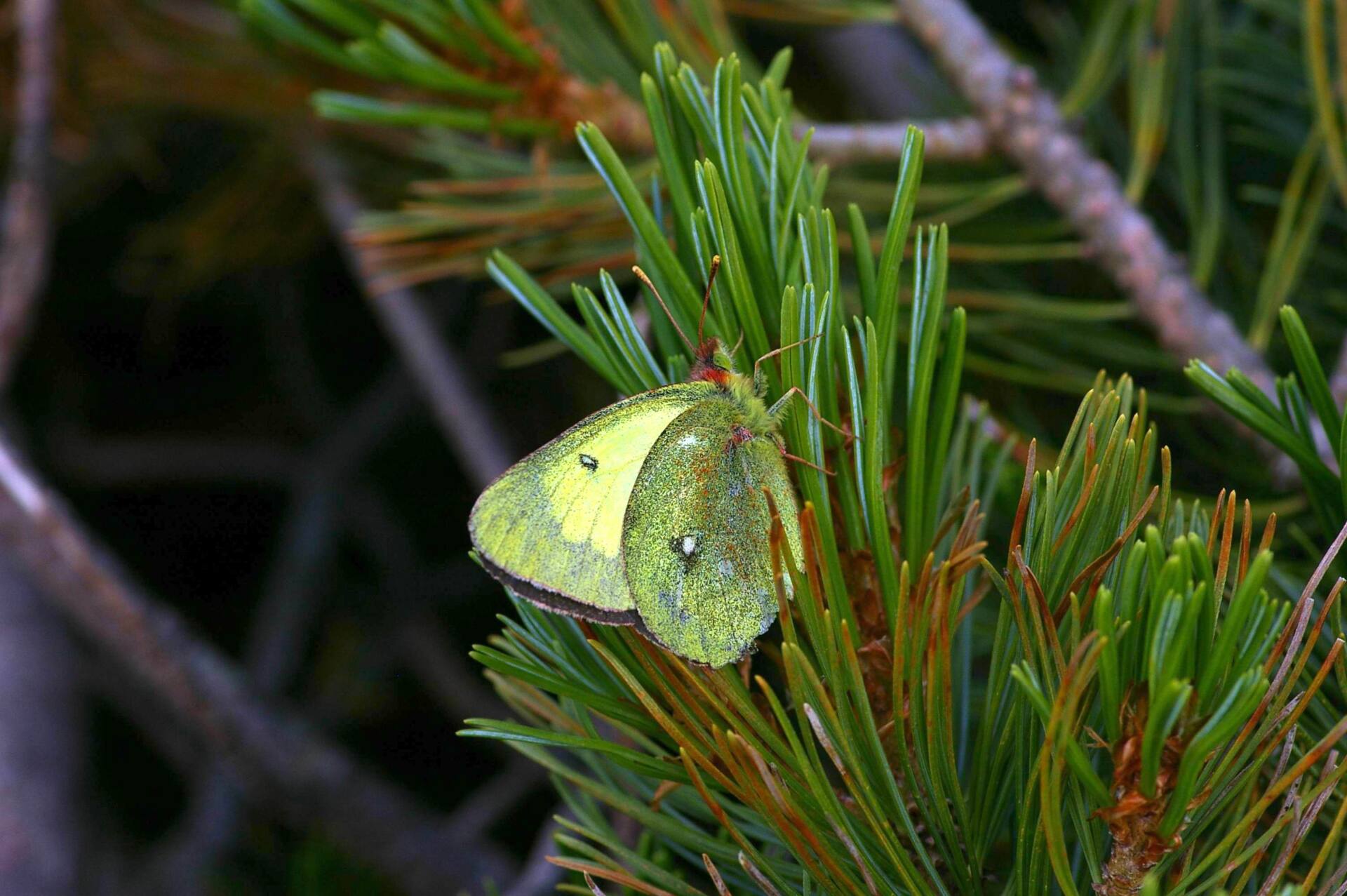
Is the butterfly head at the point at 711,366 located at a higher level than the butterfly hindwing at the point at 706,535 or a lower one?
higher

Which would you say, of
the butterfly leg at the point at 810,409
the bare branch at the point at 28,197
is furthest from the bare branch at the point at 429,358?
the butterfly leg at the point at 810,409

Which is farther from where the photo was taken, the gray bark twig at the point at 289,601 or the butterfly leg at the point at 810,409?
the gray bark twig at the point at 289,601

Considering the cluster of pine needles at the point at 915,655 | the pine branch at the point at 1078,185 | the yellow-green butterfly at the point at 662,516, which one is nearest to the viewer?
the cluster of pine needles at the point at 915,655

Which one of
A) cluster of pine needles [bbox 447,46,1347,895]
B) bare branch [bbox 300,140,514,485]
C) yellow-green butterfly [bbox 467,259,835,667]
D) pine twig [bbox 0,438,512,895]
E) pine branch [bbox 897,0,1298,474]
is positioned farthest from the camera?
bare branch [bbox 300,140,514,485]

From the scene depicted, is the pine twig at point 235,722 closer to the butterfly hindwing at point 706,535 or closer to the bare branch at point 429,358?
the bare branch at point 429,358

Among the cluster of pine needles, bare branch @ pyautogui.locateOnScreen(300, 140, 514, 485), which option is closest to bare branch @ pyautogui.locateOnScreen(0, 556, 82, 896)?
bare branch @ pyautogui.locateOnScreen(300, 140, 514, 485)

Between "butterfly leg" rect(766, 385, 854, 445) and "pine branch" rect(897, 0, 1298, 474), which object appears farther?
"pine branch" rect(897, 0, 1298, 474)

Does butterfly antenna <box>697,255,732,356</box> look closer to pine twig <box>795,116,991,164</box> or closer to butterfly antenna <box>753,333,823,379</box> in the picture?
butterfly antenna <box>753,333,823,379</box>

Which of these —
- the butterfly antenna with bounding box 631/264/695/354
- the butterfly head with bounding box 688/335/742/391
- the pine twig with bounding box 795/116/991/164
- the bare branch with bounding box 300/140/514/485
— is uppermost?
the pine twig with bounding box 795/116/991/164
